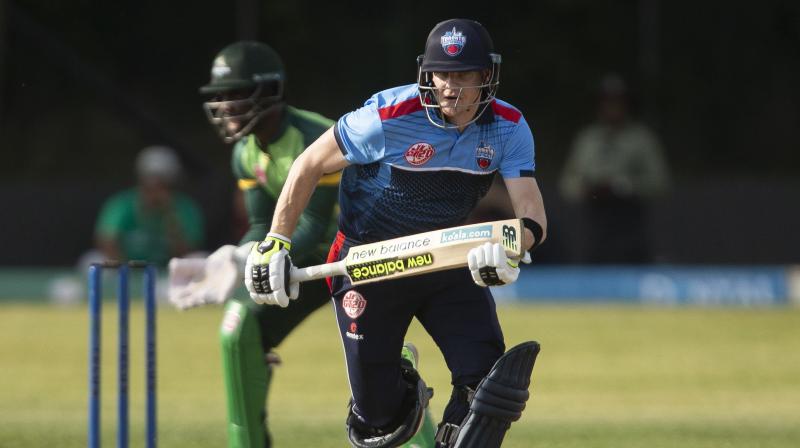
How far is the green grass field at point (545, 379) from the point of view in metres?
7.28

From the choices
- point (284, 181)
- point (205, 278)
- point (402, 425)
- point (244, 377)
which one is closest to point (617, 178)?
point (284, 181)

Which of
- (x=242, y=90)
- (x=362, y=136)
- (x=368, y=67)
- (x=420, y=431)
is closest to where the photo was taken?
(x=362, y=136)

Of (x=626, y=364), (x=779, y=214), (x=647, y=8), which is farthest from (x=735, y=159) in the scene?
(x=626, y=364)

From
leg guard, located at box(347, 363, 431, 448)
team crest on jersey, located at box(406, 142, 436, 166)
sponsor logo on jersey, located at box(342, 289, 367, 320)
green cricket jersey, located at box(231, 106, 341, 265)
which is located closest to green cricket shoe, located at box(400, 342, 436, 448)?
leg guard, located at box(347, 363, 431, 448)

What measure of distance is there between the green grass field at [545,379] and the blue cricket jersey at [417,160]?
2043mm

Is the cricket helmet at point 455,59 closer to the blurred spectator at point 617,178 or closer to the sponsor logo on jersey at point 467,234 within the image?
the sponsor logo on jersey at point 467,234

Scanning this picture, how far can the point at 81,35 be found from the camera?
520 inches

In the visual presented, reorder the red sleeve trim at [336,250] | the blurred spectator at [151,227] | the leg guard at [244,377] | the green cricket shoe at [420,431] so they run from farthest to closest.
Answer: the blurred spectator at [151,227]
the leg guard at [244,377]
the green cricket shoe at [420,431]
the red sleeve trim at [336,250]

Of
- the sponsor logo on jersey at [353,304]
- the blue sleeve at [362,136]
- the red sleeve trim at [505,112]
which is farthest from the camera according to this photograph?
the sponsor logo on jersey at [353,304]

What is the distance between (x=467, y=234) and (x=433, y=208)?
1.16 feet

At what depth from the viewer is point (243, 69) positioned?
5.81 metres

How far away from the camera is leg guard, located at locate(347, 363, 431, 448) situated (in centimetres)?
527

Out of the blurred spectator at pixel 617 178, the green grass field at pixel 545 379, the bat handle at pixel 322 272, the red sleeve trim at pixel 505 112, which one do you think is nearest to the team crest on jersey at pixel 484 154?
the red sleeve trim at pixel 505 112

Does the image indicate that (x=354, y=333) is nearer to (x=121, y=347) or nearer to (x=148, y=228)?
(x=121, y=347)
